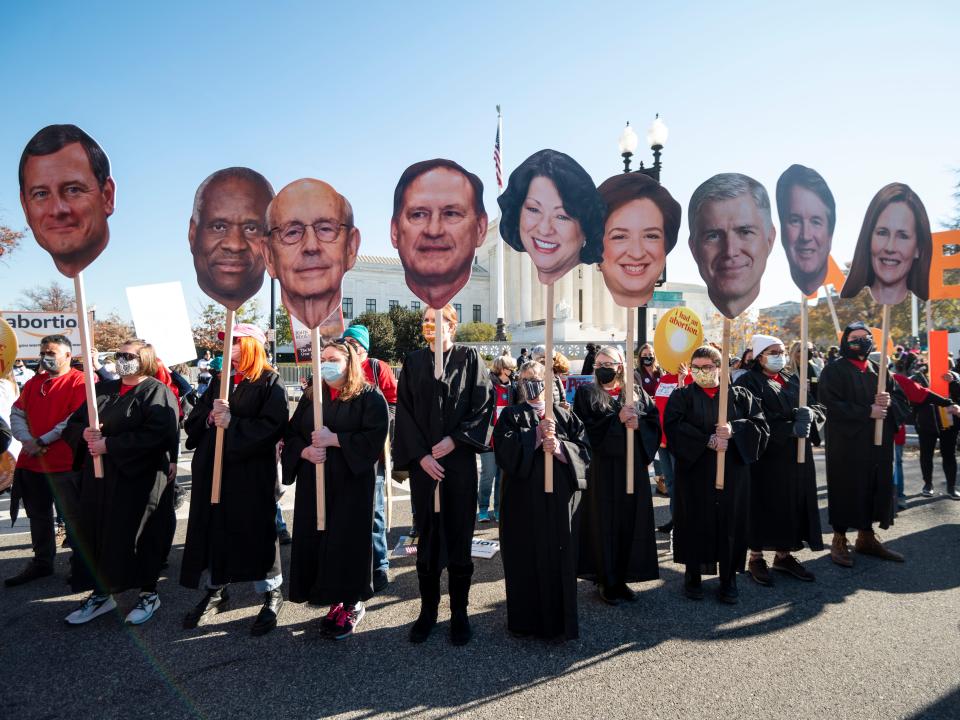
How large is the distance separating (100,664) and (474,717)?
7.82 ft

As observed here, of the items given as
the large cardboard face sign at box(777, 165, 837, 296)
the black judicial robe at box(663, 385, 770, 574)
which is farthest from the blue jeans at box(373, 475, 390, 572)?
the large cardboard face sign at box(777, 165, 837, 296)

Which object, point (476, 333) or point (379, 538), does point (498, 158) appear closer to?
point (476, 333)

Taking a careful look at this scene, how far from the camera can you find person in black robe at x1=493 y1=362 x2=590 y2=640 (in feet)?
11.9

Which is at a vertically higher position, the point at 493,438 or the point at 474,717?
the point at 493,438

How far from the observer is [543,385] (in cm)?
402

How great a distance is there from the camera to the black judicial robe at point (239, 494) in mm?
3955

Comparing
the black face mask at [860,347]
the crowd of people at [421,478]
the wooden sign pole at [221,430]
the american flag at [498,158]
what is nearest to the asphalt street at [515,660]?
the crowd of people at [421,478]

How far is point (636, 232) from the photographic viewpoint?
4.39m

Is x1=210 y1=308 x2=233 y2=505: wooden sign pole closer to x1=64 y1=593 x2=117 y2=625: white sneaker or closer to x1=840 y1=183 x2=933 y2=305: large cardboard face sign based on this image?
x1=64 y1=593 x2=117 y2=625: white sneaker

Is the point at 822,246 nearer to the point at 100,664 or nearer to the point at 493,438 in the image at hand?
the point at 493,438

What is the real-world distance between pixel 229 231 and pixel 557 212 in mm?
2465

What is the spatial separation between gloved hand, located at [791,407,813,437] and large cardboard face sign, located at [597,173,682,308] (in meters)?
1.77

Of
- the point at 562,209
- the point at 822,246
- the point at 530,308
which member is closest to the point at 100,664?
the point at 562,209

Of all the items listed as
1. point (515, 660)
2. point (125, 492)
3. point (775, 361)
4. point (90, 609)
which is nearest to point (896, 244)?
point (775, 361)
